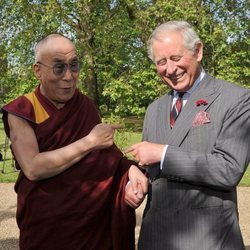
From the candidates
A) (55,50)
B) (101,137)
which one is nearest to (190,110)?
(101,137)

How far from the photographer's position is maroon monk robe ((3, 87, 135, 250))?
246cm

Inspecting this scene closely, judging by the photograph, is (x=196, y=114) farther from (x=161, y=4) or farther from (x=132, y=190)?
(x=161, y=4)

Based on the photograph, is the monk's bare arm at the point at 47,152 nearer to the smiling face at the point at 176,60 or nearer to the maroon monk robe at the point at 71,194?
the maroon monk robe at the point at 71,194

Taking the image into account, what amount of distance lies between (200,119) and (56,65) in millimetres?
888

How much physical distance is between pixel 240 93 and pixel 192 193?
60cm

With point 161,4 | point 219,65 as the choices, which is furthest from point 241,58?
point 161,4

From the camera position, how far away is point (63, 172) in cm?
246

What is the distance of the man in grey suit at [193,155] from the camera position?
2146 millimetres

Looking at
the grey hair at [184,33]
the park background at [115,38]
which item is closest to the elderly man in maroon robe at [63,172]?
the grey hair at [184,33]

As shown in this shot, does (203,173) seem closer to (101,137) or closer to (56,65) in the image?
(101,137)

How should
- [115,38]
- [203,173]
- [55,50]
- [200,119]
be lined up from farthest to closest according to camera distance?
[115,38], [55,50], [200,119], [203,173]

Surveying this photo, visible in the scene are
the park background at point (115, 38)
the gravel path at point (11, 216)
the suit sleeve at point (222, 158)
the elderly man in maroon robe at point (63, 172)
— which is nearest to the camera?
the suit sleeve at point (222, 158)

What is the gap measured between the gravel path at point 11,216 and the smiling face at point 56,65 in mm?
4017

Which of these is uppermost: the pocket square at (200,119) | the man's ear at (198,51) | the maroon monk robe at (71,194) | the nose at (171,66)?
the man's ear at (198,51)
